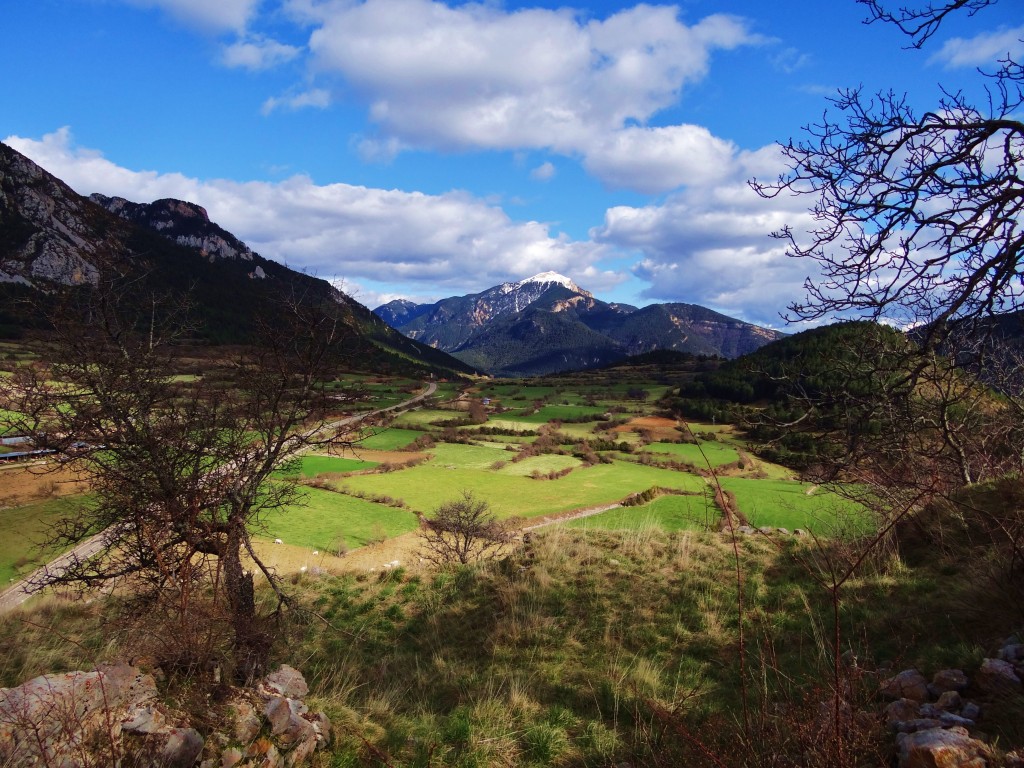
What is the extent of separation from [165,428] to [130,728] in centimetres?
362

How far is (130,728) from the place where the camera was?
3.91 meters

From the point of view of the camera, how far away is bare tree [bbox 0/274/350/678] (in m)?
6.06

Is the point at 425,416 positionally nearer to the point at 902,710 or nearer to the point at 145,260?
the point at 145,260

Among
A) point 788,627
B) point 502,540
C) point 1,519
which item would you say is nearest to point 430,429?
point 1,519

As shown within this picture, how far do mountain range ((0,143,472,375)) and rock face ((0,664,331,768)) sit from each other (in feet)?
16.2

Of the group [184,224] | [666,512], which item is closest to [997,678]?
[666,512]

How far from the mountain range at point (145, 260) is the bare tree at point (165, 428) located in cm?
61

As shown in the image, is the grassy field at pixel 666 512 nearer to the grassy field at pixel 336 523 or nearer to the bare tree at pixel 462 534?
the bare tree at pixel 462 534

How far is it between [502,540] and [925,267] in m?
17.4

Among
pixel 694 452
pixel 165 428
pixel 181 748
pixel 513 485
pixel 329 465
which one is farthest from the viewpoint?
pixel 694 452

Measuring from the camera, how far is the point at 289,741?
4551 mm

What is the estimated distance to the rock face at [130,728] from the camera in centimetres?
348

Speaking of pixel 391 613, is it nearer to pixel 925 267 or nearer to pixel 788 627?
pixel 788 627

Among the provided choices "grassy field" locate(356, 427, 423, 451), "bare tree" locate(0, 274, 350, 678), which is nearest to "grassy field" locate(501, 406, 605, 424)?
"grassy field" locate(356, 427, 423, 451)
